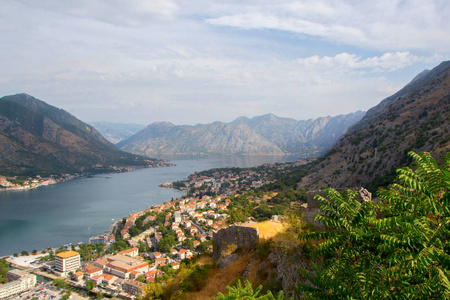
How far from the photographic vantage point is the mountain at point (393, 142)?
27.1 meters

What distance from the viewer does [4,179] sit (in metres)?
85.5

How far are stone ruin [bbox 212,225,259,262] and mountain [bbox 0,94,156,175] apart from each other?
110 m

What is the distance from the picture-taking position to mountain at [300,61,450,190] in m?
27.1

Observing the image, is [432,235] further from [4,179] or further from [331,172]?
[4,179]

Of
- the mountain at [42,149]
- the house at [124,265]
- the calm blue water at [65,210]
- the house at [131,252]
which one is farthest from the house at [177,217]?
the mountain at [42,149]

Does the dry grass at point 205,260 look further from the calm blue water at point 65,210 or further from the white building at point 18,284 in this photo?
the calm blue water at point 65,210

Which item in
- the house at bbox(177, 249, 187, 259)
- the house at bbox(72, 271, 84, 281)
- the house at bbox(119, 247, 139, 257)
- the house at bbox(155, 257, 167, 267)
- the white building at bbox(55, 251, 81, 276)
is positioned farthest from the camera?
the house at bbox(119, 247, 139, 257)

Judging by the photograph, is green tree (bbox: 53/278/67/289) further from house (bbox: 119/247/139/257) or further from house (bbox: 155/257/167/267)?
house (bbox: 155/257/167/267)

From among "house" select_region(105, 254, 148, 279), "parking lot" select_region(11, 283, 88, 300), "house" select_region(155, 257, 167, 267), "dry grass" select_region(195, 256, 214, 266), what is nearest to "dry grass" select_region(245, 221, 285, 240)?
"dry grass" select_region(195, 256, 214, 266)

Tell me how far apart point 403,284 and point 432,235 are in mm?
542

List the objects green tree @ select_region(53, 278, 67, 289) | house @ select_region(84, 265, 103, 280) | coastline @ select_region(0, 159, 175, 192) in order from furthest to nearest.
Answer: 1. coastline @ select_region(0, 159, 175, 192)
2. house @ select_region(84, 265, 103, 280)
3. green tree @ select_region(53, 278, 67, 289)

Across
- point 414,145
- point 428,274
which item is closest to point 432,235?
point 428,274

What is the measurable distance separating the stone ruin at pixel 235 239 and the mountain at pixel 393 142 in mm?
17772

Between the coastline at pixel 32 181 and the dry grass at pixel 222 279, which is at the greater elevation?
the dry grass at pixel 222 279
